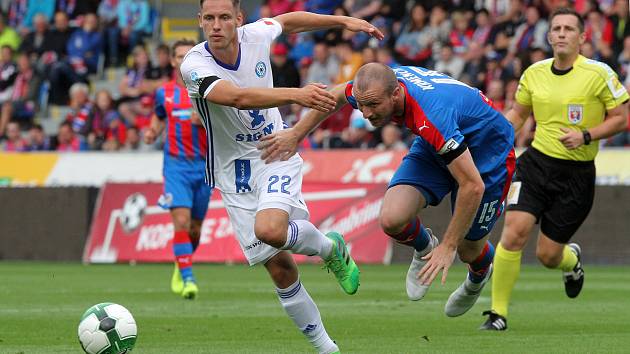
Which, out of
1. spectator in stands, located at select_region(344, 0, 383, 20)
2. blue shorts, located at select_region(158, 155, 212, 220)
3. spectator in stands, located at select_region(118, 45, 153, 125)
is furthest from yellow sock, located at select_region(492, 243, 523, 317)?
spectator in stands, located at select_region(118, 45, 153, 125)

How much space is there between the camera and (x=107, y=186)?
69.2 ft

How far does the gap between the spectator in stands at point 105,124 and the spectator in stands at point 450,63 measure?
6.16 metres

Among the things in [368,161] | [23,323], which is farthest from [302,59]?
[23,323]

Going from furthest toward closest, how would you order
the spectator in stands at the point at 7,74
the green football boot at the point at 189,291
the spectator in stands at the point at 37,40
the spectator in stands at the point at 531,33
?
the spectator in stands at the point at 37,40
the spectator in stands at the point at 7,74
the spectator in stands at the point at 531,33
the green football boot at the point at 189,291

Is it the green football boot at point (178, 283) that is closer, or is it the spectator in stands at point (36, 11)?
the green football boot at point (178, 283)

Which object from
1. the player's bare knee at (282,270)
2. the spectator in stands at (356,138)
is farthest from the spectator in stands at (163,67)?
the player's bare knee at (282,270)

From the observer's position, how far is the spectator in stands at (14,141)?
2481cm

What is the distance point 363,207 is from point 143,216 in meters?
3.65

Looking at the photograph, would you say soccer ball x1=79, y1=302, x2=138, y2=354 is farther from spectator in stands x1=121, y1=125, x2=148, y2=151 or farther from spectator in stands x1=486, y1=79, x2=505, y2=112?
spectator in stands x1=121, y1=125, x2=148, y2=151

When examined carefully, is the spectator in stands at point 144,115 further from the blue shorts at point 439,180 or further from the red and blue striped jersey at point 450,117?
the red and blue striped jersey at point 450,117

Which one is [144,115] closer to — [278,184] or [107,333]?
[278,184]

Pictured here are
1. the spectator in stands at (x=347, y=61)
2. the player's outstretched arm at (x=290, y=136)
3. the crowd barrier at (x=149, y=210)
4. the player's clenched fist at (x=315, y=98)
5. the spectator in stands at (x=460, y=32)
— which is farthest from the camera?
the spectator in stands at (x=460, y=32)

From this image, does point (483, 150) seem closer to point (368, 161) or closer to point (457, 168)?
point (457, 168)

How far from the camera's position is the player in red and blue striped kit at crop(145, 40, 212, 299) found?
13.8 metres
